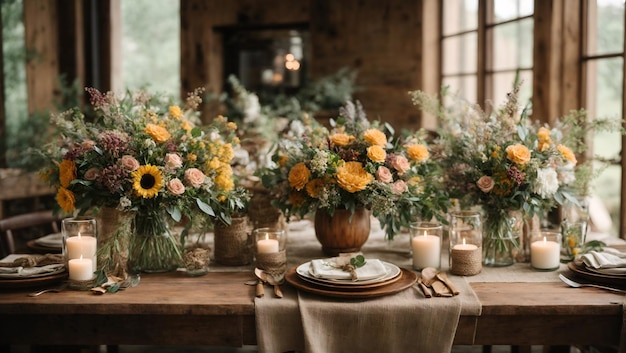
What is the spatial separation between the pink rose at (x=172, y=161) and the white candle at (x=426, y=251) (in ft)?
2.37

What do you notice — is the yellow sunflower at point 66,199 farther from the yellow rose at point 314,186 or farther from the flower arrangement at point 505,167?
the flower arrangement at point 505,167

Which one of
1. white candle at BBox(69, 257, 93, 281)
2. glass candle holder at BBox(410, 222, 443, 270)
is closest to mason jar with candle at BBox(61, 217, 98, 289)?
white candle at BBox(69, 257, 93, 281)

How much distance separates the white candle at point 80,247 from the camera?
6.30 feet

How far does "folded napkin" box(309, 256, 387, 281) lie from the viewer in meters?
1.80

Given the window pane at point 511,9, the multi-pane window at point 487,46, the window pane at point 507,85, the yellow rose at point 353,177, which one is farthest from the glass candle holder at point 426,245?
the window pane at point 511,9

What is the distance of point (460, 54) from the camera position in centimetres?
477

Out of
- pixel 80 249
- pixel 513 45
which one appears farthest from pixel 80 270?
pixel 513 45

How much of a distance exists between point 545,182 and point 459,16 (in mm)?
2959

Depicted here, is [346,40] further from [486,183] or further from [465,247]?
[465,247]

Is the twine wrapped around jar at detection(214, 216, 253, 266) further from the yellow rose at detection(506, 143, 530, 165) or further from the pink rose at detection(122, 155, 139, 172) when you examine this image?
the yellow rose at detection(506, 143, 530, 165)

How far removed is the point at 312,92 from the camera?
5.39 meters

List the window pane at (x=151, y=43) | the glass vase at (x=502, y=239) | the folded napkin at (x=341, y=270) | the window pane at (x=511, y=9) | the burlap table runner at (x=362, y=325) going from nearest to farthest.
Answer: the burlap table runner at (x=362, y=325), the folded napkin at (x=341, y=270), the glass vase at (x=502, y=239), the window pane at (x=511, y=9), the window pane at (x=151, y=43)

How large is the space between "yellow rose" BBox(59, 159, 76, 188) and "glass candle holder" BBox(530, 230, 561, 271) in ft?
4.42

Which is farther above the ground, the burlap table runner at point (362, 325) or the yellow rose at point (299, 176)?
the yellow rose at point (299, 176)
